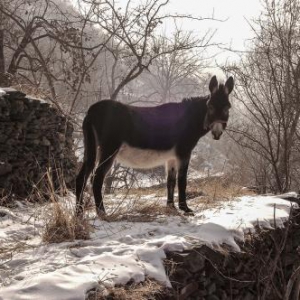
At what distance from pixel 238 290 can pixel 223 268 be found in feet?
1.85

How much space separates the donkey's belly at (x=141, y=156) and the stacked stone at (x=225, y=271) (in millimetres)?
1659

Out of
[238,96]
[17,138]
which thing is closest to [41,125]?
[17,138]

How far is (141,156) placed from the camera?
18.1 feet

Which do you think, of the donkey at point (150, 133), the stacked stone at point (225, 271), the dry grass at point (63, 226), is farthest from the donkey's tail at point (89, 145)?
the stacked stone at point (225, 271)

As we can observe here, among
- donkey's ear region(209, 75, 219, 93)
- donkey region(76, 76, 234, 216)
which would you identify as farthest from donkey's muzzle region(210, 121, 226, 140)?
donkey's ear region(209, 75, 219, 93)

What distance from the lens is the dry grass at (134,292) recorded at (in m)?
2.77

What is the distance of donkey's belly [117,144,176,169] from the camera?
5.40m

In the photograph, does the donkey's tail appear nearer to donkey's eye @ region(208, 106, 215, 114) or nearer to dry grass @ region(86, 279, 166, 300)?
donkey's eye @ region(208, 106, 215, 114)

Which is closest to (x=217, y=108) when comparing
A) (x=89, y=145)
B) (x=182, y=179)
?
(x=182, y=179)

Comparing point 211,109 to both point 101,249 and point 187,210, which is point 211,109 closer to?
point 187,210

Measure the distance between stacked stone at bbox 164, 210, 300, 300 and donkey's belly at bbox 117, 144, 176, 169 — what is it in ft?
5.44

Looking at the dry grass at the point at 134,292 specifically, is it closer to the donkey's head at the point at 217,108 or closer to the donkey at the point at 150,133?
the donkey at the point at 150,133

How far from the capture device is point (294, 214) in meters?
6.21

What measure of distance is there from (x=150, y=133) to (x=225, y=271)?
2.14 metres
